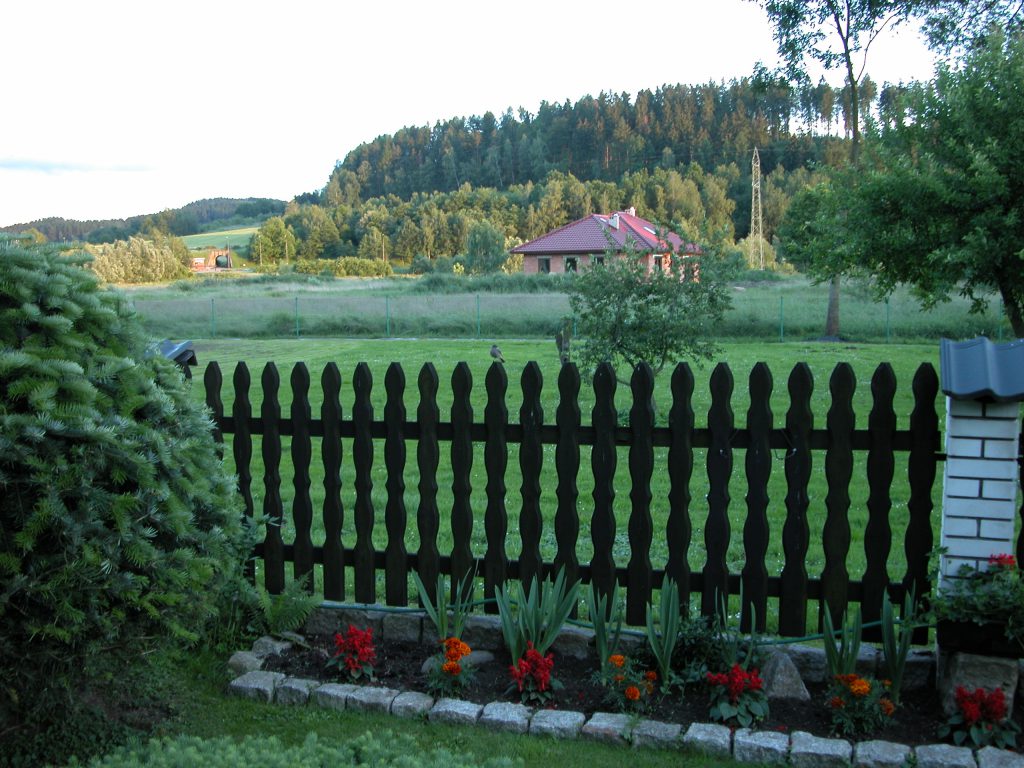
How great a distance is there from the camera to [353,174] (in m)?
85.8

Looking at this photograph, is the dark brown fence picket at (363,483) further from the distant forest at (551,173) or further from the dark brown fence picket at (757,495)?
the distant forest at (551,173)

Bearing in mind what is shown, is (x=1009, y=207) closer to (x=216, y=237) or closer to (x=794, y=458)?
(x=794, y=458)

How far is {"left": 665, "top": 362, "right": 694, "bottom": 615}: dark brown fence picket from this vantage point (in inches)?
157

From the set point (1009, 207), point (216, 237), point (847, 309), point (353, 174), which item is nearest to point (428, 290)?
point (847, 309)

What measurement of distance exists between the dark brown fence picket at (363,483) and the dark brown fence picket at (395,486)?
0.09m

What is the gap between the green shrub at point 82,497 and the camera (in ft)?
8.93

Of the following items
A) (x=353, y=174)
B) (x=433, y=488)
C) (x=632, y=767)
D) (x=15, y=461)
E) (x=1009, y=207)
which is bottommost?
(x=632, y=767)

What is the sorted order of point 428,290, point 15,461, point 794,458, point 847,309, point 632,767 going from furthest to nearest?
point 428,290 → point 847,309 → point 794,458 → point 632,767 → point 15,461

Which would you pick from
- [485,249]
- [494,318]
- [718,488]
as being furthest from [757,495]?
[485,249]

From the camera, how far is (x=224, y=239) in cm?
9356

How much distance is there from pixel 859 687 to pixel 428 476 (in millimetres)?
2179

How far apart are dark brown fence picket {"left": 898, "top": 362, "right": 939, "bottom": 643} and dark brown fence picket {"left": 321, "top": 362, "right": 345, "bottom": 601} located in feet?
9.01

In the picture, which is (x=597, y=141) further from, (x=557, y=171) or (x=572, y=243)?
(x=572, y=243)

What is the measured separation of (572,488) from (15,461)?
2424 mm
